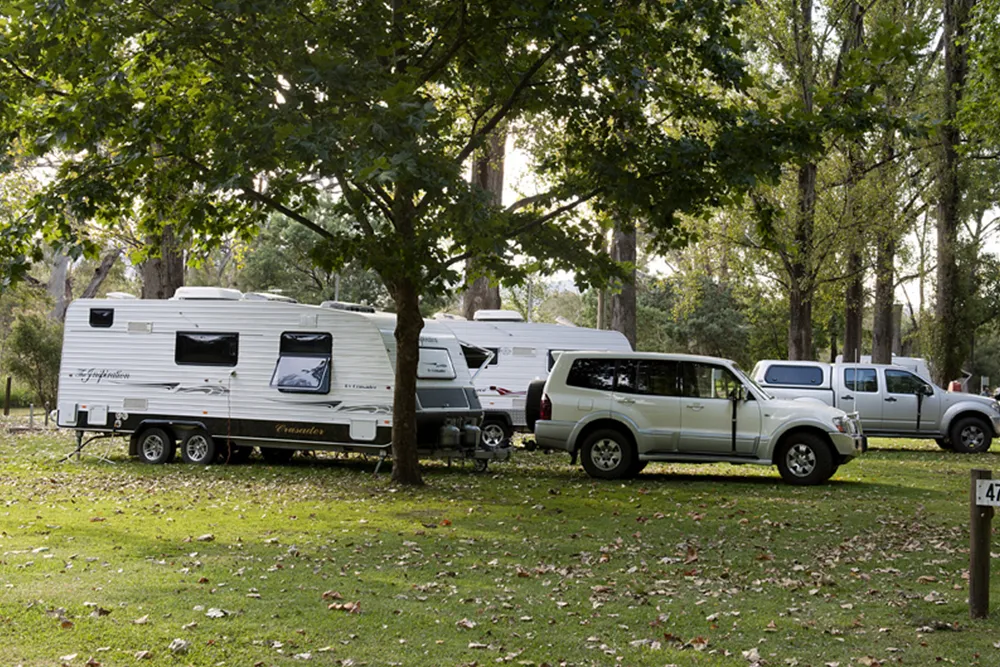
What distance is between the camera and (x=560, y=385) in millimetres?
18000

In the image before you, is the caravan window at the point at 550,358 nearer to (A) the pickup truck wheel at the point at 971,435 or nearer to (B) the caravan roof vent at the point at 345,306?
(B) the caravan roof vent at the point at 345,306

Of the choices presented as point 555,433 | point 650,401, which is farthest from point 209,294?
point 650,401

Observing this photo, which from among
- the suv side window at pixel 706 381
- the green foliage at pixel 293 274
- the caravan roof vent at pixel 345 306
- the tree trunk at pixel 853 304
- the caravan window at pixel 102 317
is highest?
the green foliage at pixel 293 274

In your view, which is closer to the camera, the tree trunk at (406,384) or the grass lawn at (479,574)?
the grass lawn at (479,574)

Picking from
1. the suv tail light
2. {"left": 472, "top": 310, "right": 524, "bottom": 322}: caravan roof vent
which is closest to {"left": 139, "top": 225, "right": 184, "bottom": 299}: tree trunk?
{"left": 472, "top": 310, "right": 524, "bottom": 322}: caravan roof vent

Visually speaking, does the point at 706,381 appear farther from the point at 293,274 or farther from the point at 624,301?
the point at 293,274

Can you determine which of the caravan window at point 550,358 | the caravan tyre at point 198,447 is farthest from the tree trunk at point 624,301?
the caravan tyre at point 198,447

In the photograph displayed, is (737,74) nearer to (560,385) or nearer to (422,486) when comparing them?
(560,385)

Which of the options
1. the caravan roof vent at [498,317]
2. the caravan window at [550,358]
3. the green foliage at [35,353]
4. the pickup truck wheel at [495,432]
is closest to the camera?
the pickup truck wheel at [495,432]

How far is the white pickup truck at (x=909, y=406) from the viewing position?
24734mm

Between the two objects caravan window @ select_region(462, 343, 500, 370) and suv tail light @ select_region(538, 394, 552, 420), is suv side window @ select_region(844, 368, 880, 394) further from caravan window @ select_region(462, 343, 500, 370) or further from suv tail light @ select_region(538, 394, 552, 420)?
suv tail light @ select_region(538, 394, 552, 420)

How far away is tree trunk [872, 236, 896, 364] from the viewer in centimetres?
3512

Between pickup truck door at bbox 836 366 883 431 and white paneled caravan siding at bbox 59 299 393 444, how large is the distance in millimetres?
11490

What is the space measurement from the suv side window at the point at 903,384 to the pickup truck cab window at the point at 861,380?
27 cm
